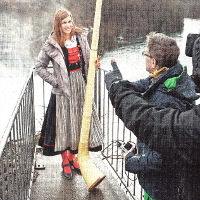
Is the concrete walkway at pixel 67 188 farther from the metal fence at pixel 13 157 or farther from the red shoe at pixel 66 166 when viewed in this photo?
the metal fence at pixel 13 157

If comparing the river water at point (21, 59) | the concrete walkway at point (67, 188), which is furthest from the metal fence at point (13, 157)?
the river water at point (21, 59)

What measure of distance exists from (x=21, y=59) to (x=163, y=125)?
1550 centimetres

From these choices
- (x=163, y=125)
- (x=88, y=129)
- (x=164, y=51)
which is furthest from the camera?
(x=88, y=129)

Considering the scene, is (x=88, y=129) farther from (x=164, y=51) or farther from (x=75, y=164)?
(x=164, y=51)

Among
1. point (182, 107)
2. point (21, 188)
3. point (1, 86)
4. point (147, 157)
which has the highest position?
point (182, 107)

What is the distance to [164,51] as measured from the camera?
1.84 m

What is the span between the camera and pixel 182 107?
1751 millimetres

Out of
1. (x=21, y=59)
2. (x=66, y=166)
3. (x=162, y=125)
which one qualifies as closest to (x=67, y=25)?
(x=66, y=166)

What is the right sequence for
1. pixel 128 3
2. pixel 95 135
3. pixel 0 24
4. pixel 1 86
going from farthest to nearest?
pixel 0 24 → pixel 128 3 → pixel 1 86 → pixel 95 135

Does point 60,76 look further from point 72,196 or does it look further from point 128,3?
point 128,3

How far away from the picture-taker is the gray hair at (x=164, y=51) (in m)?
1.84

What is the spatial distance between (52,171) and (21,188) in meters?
1.21

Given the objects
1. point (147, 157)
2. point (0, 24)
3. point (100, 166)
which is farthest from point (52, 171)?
point (0, 24)

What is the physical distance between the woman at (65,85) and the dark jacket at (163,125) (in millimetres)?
2094
